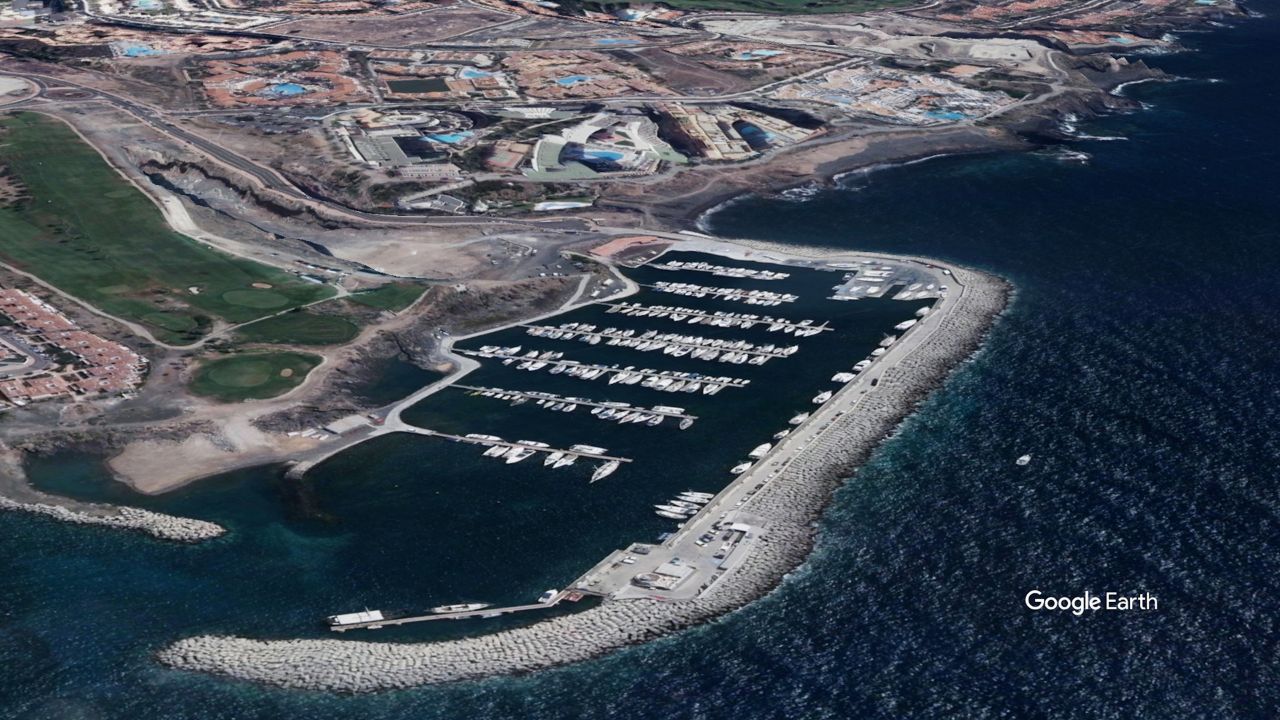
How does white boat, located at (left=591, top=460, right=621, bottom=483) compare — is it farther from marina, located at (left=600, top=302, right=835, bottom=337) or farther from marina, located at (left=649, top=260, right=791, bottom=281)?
marina, located at (left=649, top=260, right=791, bottom=281)

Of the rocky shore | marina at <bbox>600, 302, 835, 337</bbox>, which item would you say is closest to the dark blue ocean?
the rocky shore

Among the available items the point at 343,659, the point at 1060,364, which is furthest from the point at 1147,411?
the point at 343,659

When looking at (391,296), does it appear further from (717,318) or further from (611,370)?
(717,318)

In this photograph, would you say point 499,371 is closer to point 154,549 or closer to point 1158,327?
point 154,549

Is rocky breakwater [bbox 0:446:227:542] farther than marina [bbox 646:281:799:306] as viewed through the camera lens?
No

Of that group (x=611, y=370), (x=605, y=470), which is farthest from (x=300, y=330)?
(x=605, y=470)

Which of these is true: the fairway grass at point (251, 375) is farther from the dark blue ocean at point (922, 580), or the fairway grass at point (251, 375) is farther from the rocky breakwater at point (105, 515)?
the rocky breakwater at point (105, 515)
